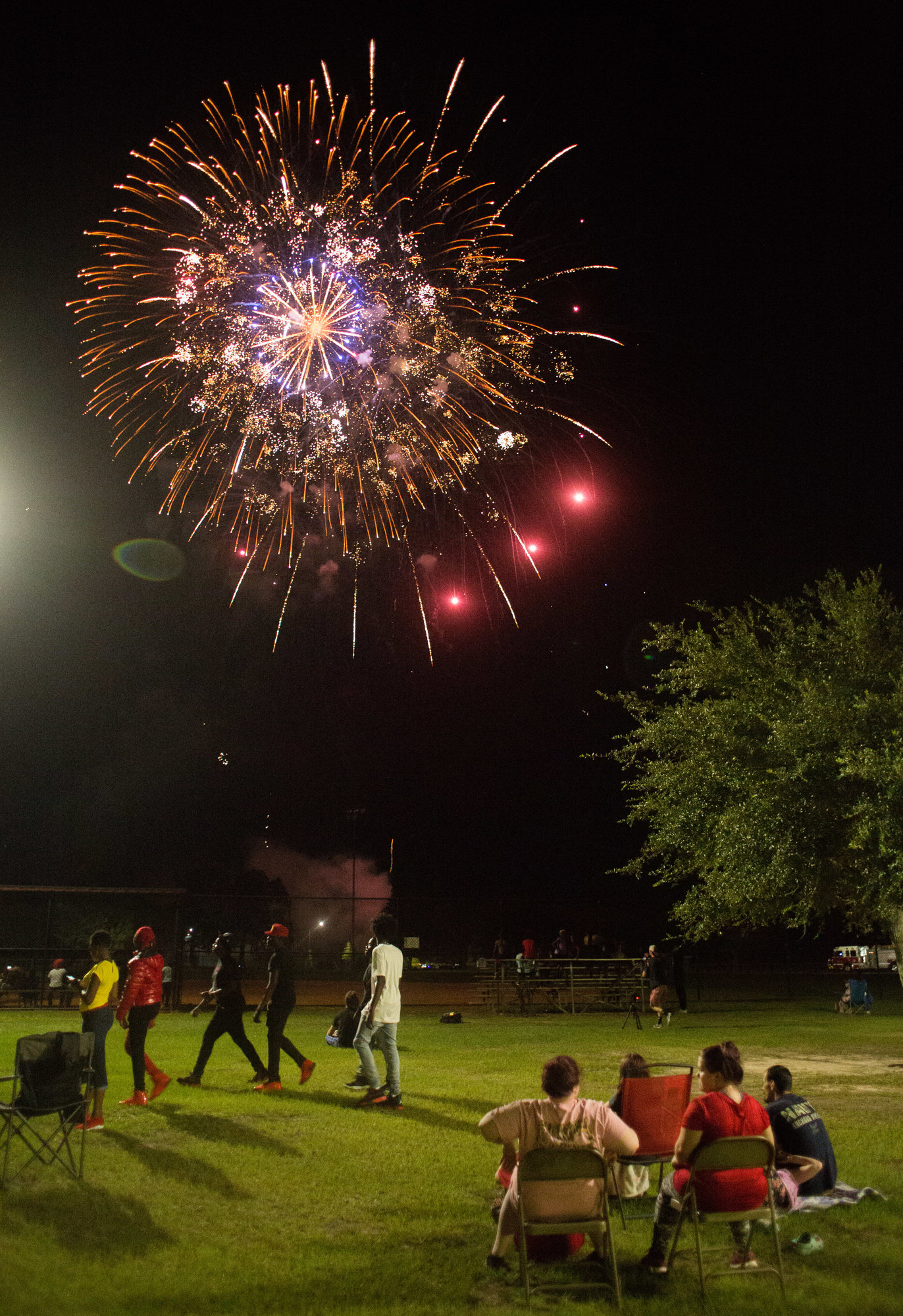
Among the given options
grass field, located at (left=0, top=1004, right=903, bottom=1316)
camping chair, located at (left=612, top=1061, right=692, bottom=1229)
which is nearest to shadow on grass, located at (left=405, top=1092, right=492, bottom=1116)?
grass field, located at (left=0, top=1004, right=903, bottom=1316)

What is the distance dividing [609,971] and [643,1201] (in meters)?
17.7

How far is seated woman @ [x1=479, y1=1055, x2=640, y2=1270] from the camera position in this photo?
4828 millimetres

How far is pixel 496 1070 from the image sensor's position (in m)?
12.3

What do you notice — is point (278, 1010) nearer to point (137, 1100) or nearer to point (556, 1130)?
point (137, 1100)

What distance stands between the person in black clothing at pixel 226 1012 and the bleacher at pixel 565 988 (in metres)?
11.9

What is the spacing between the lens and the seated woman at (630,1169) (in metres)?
5.97

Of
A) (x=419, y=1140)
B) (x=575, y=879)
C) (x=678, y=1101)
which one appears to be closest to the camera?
(x=678, y=1101)

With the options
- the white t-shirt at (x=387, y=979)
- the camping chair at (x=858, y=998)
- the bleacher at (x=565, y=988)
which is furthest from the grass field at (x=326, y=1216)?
the camping chair at (x=858, y=998)

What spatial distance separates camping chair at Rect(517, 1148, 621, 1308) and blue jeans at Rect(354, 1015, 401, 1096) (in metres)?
4.83

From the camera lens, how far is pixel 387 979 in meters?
9.39

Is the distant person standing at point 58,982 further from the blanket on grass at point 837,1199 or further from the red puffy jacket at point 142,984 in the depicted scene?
the blanket on grass at point 837,1199

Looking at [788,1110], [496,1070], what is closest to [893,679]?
[496,1070]

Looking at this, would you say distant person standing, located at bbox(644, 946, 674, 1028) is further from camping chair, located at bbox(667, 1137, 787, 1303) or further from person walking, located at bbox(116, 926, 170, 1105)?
camping chair, located at bbox(667, 1137, 787, 1303)

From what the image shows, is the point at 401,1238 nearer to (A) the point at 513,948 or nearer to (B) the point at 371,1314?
(B) the point at 371,1314
